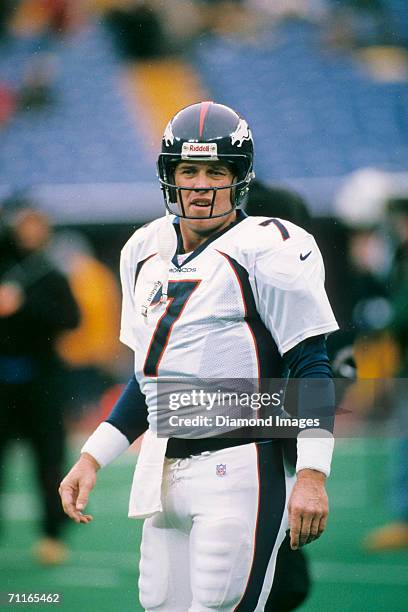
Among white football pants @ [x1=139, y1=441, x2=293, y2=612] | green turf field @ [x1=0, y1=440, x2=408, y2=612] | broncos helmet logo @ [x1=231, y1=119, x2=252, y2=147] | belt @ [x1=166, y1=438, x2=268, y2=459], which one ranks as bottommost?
green turf field @ [x1=0, y1=440, x2=408, y2=612]

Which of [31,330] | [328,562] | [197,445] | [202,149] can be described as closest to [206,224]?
[202,149]

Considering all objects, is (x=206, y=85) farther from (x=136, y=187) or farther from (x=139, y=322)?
(x=139, y=322)

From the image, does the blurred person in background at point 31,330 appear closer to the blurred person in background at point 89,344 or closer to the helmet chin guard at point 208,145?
the blurred person in background at point 89,344

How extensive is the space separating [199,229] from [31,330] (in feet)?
2.68

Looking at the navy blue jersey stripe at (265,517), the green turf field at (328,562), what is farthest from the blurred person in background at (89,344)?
the navy blue jersey stripe at (265,517)

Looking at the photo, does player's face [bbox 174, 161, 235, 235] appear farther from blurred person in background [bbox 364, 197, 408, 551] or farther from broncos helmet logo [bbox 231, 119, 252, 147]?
blurred person in background [bbox 364, 197, 408, 551]

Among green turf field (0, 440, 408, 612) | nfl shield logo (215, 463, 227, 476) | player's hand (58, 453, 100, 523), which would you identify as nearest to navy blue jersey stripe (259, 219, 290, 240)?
nfl shield logo (215, 463, 227, 476)

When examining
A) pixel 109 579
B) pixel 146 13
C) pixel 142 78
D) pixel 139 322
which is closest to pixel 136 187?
pixel 142 78

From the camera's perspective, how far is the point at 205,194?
192 cm

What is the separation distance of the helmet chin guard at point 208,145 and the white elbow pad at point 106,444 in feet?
1.56

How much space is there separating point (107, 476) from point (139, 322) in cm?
128

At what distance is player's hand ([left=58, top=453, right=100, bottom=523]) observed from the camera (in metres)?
1.89

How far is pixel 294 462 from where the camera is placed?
6.27 ft

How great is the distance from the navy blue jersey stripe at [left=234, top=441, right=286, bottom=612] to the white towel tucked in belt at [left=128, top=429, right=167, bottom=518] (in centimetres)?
20
